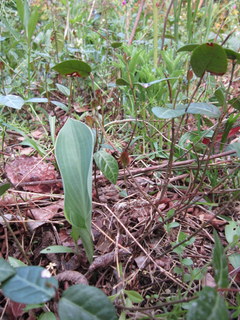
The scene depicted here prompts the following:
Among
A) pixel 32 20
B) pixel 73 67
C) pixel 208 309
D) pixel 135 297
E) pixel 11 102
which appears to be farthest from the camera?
pixel 32 20

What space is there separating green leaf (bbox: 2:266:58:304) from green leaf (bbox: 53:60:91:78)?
481mm

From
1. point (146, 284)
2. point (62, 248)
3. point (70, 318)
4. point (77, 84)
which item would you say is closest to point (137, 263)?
point (146, 284)

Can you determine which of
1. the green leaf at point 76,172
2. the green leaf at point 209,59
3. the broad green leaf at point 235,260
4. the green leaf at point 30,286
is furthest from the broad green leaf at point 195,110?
the green leaf at point 30,286

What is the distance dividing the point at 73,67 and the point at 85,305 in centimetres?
56

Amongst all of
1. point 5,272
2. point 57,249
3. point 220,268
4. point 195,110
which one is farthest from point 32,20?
point 220,268

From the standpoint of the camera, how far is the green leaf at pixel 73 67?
702 mm

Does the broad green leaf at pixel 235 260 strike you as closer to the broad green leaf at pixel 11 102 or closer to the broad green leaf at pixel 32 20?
the broad green leaf at pixel 11 102

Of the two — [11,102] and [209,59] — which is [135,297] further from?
[11,102]

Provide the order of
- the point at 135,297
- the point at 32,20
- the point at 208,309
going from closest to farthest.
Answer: the point at 208,309
the point at 135,297
the point at 32,20

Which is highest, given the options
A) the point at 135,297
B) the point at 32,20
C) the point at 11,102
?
the point at 32,20

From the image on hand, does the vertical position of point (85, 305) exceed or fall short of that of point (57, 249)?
it exceeds it

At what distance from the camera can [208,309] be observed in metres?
0.38

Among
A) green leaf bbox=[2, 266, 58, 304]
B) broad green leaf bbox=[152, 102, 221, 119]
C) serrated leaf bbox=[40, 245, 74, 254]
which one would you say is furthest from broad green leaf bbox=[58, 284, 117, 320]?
broad green leaf bbox=[152, 102, 221, 119]

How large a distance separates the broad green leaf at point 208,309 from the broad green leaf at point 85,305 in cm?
13
